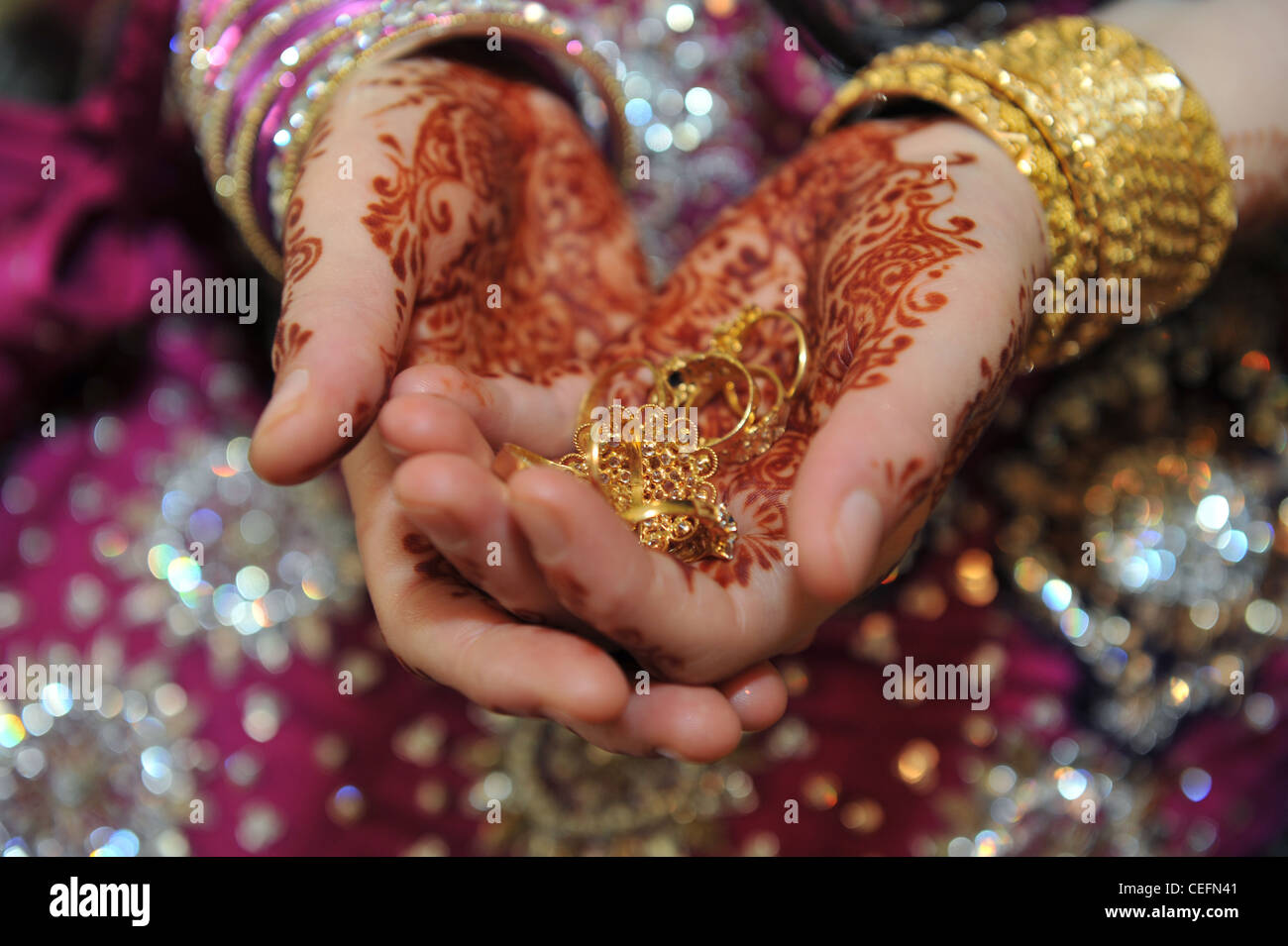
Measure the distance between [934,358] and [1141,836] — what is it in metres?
0.69

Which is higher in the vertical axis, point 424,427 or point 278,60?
point 278,60

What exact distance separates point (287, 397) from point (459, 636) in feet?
0.57

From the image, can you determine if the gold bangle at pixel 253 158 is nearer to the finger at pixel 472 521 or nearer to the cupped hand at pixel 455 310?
the cupped hand at pixel 455 310

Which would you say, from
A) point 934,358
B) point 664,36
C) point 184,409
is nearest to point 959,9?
point 664,36

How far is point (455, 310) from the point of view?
0.73 metres

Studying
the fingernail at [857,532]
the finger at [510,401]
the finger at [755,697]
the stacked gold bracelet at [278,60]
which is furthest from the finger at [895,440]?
the stacked gold bracelet at [278,60]

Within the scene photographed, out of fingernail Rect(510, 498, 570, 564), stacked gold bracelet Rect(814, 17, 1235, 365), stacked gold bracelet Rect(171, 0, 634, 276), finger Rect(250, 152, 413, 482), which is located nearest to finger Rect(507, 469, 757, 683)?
fingernail Rect(510, 498, 570, 564)

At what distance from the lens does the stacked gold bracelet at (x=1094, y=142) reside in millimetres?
761

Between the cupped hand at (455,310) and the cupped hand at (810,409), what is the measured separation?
0.09ft

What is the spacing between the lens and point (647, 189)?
108 centimetres

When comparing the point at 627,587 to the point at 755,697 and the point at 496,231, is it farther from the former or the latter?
the point at 496,231

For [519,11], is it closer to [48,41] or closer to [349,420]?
[349,420]

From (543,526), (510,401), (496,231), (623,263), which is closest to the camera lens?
(543,526)

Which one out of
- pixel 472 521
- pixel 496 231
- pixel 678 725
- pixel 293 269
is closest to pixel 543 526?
pixel 472 521
